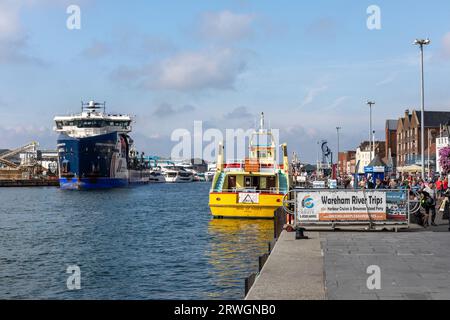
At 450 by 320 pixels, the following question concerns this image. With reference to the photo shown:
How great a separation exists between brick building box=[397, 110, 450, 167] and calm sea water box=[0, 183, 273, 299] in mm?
66199

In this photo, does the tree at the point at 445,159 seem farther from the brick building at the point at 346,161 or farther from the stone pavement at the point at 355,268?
the brick building at the point at 346,161

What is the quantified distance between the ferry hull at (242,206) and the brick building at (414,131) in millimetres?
61834

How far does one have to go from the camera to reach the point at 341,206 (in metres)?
21.5

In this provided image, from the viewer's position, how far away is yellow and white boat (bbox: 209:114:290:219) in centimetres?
3353

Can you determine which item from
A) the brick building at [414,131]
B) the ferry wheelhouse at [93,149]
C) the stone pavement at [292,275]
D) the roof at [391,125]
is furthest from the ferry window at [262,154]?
the roof at [391,125]

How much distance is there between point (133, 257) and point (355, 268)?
11051 millimetres

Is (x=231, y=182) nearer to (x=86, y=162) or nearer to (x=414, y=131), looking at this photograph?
(x=414, y=131)

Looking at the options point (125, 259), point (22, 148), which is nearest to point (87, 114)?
point (22, 148)

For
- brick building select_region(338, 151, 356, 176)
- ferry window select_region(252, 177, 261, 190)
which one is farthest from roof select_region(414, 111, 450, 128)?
brick building select_region(338, 151, 356, 176)

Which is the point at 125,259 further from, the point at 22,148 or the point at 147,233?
the point at 22,148

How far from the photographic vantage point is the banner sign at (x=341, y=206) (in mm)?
21422

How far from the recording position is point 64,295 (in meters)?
15.3

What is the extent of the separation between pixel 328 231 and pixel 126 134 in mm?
113831

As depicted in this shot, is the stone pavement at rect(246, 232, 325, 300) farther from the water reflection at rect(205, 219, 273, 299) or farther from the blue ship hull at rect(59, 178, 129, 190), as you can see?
the blue ship hull at rect(59, 178, 129, 190)
